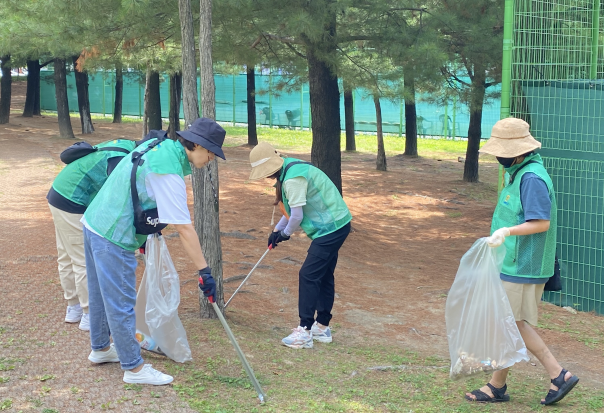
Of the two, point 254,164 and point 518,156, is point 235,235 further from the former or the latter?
point 518,156

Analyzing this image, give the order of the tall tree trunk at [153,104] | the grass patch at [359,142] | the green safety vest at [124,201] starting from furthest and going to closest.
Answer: the grass patch at [359,142]
the tall tree trunk at [153,104]
the green safety vest at [124,201]

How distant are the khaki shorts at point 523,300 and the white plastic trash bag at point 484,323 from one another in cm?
10

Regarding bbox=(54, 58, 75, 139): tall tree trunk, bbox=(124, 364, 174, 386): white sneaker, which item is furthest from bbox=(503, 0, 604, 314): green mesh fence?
bbox=(54, 58, 75, 139): tall tree trunk

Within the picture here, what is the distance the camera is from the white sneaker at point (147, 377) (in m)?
3.66

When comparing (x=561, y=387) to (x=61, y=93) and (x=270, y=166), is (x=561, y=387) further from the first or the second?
(x=61, y=93)

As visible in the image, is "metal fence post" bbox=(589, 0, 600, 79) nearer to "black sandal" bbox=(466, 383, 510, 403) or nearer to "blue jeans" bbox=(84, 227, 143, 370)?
"black sandal" bbox=(466, 383, 510, 403)

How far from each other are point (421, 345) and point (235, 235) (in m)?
3.98

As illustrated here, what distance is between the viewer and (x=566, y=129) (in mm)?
6414

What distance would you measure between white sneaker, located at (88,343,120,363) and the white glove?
2308mm

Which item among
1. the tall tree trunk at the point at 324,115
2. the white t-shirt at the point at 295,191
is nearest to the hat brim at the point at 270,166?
the white t-shirt at the point at 295,191

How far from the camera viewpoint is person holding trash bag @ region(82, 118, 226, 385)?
3.45 m

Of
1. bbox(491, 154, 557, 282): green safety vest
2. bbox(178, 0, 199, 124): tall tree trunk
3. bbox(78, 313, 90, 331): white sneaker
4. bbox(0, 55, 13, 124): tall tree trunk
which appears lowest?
bbox(78, 313, 90, 331): white sneaker

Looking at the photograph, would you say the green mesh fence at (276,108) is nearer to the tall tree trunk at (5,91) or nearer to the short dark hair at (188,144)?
the tall tree trunk at (5,91)

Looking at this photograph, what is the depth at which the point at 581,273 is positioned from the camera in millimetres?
6469
